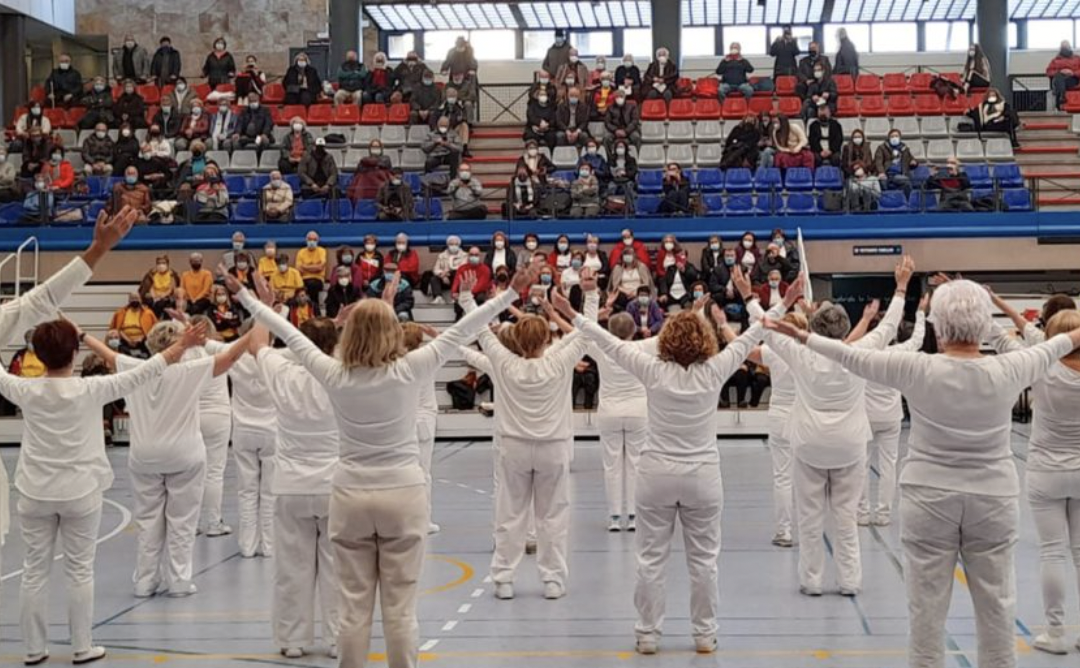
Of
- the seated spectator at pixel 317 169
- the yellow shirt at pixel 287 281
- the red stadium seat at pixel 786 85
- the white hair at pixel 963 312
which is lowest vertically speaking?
the white hair at pixel 963 312

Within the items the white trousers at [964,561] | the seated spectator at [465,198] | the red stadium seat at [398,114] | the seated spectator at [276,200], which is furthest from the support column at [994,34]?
→ the white trousers at [964,561]

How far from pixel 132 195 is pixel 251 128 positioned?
351 cm

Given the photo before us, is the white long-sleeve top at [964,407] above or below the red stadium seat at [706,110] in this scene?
below

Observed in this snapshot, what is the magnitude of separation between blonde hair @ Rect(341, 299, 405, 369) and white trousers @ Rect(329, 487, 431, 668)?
0.57 metres

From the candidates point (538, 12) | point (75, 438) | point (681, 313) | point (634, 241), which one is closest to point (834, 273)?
point (634, 241)

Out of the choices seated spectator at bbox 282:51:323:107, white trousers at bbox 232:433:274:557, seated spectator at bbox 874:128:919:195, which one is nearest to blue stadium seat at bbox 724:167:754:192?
seated spectator at bbox 874:128:919:195

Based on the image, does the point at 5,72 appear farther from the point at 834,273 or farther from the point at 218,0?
the point at 834,273

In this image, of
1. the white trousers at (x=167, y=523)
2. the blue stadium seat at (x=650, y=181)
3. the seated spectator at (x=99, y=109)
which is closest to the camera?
the white trousers at (x=167, y=523)

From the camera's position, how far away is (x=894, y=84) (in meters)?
27.2

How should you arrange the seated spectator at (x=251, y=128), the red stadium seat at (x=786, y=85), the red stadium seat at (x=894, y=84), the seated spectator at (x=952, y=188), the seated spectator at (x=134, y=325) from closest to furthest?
the seated spectator at (x=134, y=325)
the seated spectator at (x=952, y=188)
the seated spectator at (x=251, y=128)
the red stadium seat at (x=786, y=85)
the red stadium seat at (x=894, y=84)

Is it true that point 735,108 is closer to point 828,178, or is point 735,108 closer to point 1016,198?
point 828,178

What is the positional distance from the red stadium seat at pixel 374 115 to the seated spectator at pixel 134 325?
7.78 meters

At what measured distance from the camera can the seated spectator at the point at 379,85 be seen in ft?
88.8

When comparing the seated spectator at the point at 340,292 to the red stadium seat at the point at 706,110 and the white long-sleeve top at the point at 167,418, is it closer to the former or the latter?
the red stadium seat at the point at 706,110
